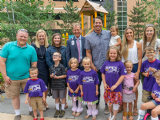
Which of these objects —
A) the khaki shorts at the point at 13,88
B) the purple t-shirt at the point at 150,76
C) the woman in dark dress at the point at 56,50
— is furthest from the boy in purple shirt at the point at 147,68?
the khaki shorts at the point at 13,88

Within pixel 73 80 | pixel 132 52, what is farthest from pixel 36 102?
pixel 132 52

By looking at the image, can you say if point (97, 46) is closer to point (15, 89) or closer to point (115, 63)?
point (115, 63)

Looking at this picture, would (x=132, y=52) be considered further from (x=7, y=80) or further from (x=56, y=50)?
(x=7, y=80)

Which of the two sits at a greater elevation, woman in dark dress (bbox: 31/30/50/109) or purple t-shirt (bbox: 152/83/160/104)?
woman in dark dress (bbox: 31/30/50/109)

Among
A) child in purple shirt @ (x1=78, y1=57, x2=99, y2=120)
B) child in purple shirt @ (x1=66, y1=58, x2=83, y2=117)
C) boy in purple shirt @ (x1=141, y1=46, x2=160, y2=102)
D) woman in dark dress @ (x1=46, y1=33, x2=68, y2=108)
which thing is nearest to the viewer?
boy in purple shirt @ (x1=141, y1=46, x2=160, y2=102)

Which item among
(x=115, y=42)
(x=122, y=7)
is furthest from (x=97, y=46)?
(x=122, y=7)

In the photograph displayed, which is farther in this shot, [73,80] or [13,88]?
[73,80]

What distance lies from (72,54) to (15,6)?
23.9 ft

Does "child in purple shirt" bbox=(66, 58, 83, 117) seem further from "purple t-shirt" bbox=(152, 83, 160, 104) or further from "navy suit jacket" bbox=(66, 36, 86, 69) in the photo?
"purple t-shirt" bbox=(152, 83, 160, 104)

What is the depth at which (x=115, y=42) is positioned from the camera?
341 cm

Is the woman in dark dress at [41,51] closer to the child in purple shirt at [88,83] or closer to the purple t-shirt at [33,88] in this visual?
the purple t-shirt at [33,88]

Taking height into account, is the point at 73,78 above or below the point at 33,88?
above

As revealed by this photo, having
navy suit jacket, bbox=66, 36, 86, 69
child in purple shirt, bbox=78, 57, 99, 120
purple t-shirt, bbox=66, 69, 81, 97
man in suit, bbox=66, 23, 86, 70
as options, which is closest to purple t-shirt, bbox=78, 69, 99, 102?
child in purple shirt, bbox=78, 57, 99, 120

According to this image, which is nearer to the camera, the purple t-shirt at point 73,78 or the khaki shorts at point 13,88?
the khaki shorts at point 13,88
